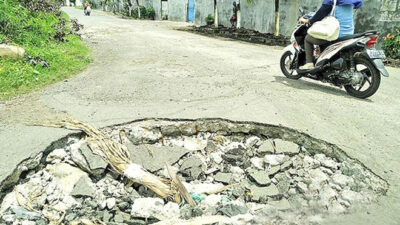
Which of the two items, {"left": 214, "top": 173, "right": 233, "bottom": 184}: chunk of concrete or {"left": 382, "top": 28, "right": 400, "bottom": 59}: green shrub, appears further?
{"left": 382, "top": 28, "right": 400, "bottom": 59}: green shrub

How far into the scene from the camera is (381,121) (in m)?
3.53

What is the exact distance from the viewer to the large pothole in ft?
7.27

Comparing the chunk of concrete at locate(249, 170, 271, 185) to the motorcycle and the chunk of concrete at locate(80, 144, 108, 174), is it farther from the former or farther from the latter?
the motorcycle

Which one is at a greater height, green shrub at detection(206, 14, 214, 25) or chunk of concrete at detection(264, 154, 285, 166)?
green shrub at detection(206, 14, 214, 25)

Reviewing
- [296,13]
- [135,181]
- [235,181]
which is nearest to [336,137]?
[235,181]

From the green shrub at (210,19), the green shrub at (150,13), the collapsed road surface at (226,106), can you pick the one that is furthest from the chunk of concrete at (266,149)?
the green shrub at (150,13)

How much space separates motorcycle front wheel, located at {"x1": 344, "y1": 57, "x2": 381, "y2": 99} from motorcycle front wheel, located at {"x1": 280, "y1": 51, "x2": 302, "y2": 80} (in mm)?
962

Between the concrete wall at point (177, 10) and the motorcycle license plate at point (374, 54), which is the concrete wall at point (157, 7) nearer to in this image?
the concrete wall at point (177, 10)

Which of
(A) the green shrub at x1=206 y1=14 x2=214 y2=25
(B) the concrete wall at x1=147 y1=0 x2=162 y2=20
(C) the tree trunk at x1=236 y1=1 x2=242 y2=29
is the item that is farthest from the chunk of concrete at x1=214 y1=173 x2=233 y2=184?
(B) the concrete wall at x1=147 y1=0 x2=162 y2=20

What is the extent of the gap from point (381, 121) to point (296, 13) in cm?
949

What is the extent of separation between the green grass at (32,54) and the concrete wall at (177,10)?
16.3 m

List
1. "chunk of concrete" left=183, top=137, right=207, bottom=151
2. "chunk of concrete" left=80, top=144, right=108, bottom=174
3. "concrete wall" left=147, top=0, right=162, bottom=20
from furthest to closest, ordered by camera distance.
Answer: "concrete wall" left=147, top=0, right=162, bottom=20 < "chunk of concrete" left=183, top=137, right=207, bottom=151 < "chunk of concrete" left=80, top=144, right=108, bottom=174

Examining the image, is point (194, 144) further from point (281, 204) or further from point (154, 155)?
point (281, 204)

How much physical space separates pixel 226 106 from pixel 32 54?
163 inches
